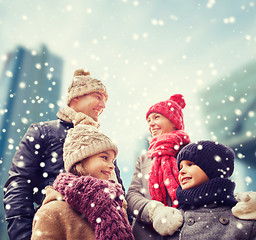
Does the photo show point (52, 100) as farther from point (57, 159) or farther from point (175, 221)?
point (175, 221)

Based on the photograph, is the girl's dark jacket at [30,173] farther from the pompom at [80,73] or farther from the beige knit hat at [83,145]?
the pompom at [80,73]

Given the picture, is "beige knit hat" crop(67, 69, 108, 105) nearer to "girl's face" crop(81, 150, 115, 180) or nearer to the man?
the man

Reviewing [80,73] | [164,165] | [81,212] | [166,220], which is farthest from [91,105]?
[166,220]

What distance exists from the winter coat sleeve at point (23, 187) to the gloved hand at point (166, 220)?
0.83 meters

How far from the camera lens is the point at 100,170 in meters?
1.52

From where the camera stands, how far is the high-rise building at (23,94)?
4824mm

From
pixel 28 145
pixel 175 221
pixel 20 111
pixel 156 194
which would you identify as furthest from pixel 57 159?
pixel 20 111

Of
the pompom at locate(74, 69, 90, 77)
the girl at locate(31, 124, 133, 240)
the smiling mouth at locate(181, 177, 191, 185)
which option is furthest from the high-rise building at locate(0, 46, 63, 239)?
the smiling mouth at locate(181, 177, 191, 185)

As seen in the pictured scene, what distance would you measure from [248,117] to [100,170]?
317 cm

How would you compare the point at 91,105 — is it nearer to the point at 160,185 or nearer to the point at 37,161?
the point at 37,161

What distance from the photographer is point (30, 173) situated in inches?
67.9

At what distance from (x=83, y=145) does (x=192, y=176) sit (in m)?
0.72

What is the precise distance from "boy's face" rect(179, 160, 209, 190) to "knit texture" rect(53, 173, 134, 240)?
1.42 ft

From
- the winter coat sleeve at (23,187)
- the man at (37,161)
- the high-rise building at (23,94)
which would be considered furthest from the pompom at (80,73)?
the high-rise building at (23,94)
